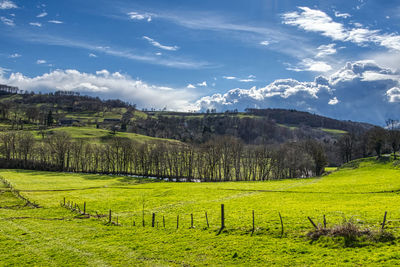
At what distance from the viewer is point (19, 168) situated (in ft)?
480

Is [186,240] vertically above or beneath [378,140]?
beneath

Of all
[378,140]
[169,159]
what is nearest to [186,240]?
[169,159]

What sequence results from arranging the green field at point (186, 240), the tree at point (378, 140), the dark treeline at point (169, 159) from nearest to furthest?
the green field at point (186, 240)
the tree at point (378, 140)
the dark treeline at point (169, 159)

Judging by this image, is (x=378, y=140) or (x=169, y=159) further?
(x=169, y=159)

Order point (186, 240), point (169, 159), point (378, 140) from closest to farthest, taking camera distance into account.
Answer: point (186, 240) → point (378, 140) → point (169, 159)

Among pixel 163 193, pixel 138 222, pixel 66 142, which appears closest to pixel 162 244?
pixel 138 222

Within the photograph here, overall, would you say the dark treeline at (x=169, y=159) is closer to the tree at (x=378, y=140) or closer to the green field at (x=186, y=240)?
the tree at (x=378, y=140)

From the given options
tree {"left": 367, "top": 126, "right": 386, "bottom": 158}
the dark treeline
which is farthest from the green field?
tree {"left": 367, "top": 126, "right": 386, "bottom": 158}

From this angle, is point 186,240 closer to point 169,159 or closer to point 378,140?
point 169,159

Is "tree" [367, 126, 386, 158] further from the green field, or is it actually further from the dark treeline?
the green field

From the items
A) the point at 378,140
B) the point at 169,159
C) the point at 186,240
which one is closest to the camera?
the point at 186,240

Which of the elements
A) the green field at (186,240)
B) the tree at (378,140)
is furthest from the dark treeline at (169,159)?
the green field at (186,240)

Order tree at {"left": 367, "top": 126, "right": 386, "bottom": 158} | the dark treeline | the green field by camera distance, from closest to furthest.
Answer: the green field
tree at {"left": 367, "top": 126, "right": 386, "bottom": 158}
the dark treeline

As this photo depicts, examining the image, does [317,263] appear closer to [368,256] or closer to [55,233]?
[368,256]
